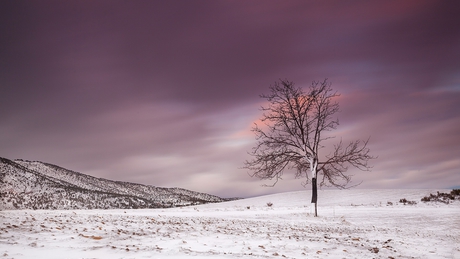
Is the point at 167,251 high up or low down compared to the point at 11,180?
down

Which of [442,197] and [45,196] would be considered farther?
[45,196]

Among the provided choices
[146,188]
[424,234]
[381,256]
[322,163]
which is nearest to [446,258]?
[381,256]

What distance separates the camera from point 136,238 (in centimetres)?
878

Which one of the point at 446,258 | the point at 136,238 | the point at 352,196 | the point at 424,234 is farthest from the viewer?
the point at 352,196

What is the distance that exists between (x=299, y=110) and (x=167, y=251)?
57.9ft

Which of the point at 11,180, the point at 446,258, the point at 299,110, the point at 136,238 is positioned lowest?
the point at 446,258

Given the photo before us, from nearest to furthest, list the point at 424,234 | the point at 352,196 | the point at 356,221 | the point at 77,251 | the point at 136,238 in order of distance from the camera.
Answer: the point at 77,251, the point at 136,238, the point at 424,234, the point at 356,221, the point at 352,196

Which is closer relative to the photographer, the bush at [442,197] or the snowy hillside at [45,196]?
the bush at [442,197]

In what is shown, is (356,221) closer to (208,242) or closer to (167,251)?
(208,242)

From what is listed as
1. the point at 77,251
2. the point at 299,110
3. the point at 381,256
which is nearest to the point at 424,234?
the point at 381,256

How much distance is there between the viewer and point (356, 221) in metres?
18.0

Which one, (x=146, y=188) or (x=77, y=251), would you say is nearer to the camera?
(x=77, y=251)

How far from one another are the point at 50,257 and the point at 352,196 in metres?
30.9

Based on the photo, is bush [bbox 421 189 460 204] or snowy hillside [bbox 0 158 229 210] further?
snowy hillside [bbox 0 158 229 210]
